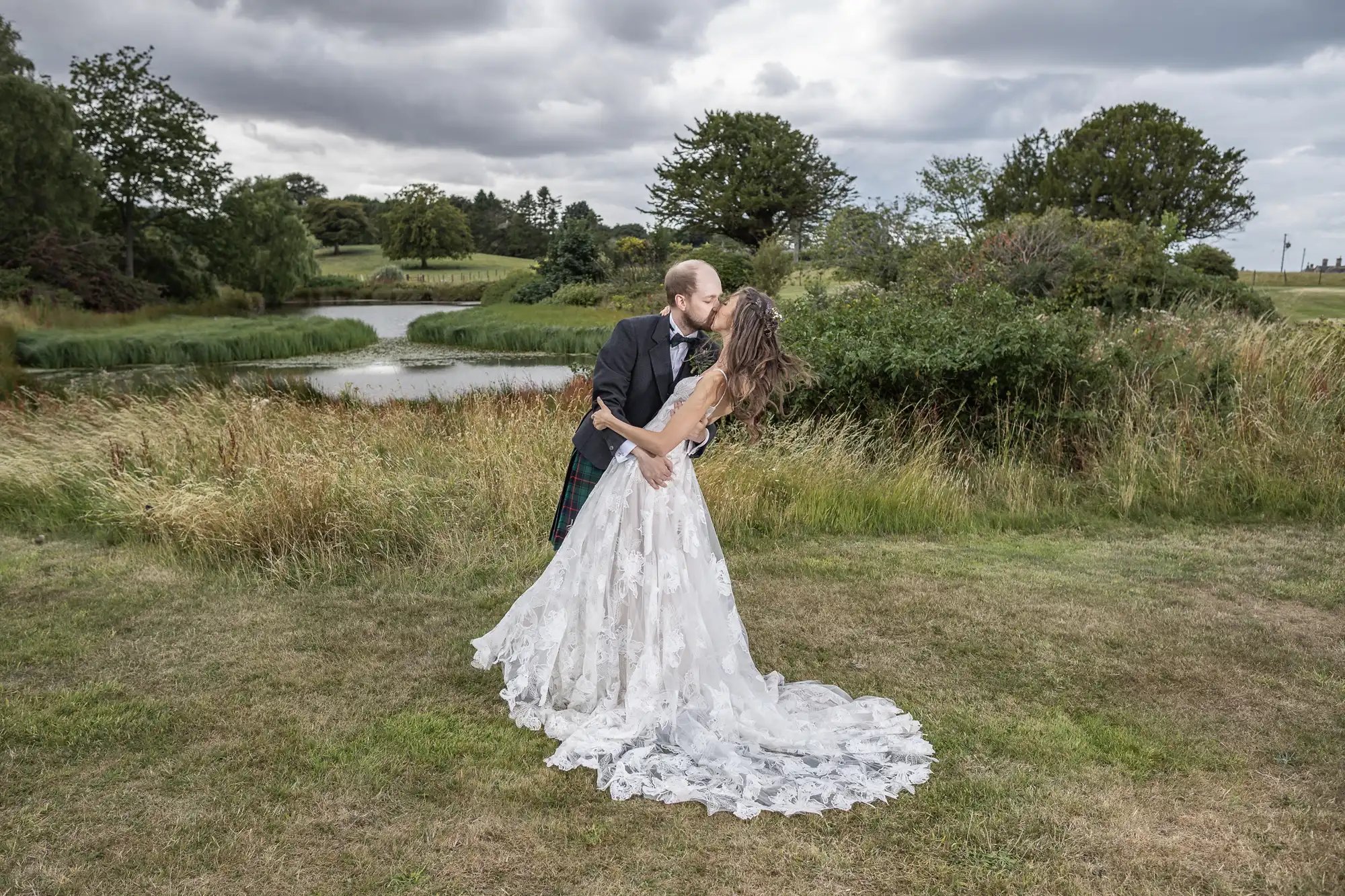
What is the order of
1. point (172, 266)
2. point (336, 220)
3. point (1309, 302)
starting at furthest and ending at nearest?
point (336, 220) → point (172, 266) → point (1309, 302)

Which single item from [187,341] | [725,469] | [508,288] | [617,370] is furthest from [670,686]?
[508,288]

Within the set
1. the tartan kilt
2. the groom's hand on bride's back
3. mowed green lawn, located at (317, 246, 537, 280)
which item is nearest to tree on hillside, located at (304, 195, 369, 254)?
mowed green lawn, located at (317, 246, 537, 280)

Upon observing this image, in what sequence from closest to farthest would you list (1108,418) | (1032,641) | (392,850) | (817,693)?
(392,850) < (817,693) < (1032,641) < (1108,418)

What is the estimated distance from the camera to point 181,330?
22156 mm

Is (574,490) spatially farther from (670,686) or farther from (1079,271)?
(1079,271)

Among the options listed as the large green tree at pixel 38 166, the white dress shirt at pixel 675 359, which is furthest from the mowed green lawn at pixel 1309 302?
the large green tree at pixel 38 166

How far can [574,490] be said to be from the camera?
4.21 m

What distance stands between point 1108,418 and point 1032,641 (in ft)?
15.0

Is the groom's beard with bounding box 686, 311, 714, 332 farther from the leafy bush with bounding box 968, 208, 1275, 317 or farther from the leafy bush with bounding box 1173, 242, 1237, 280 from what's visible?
the leafy bush with bounding box 1173, 242, 1237, 280

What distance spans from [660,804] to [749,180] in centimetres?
4538

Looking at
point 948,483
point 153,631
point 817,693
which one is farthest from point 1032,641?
point 153,631

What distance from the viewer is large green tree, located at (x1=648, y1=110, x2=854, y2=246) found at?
45500 millimetres

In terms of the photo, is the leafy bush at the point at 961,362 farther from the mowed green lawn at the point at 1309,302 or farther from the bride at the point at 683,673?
the mowed green lawn at the point at 1309,302

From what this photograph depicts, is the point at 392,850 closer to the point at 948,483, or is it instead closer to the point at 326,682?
the point at 326,682
